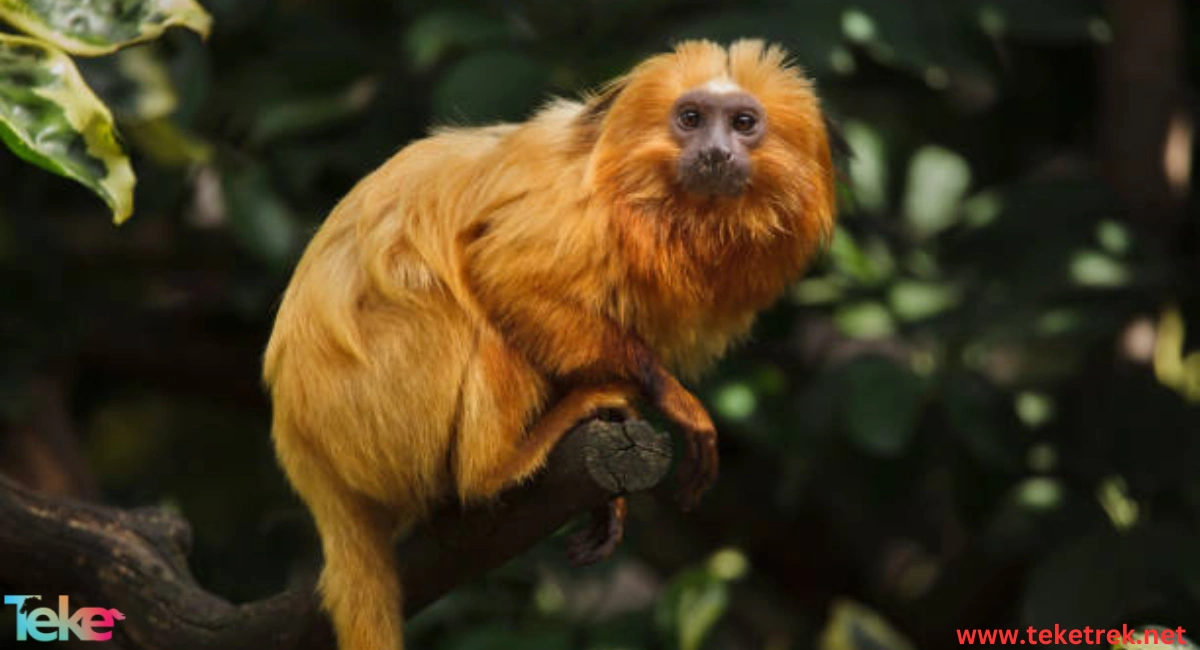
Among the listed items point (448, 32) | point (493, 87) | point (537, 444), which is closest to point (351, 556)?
point (537, 444)

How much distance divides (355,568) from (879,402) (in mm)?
1834

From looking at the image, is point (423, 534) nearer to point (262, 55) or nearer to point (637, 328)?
point (637, 328)

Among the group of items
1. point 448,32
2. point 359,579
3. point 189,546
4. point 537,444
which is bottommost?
point 189,546

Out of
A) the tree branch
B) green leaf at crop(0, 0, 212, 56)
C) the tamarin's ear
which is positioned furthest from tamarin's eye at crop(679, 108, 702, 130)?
A: green leaf at crop(0, 0, 212, 56)

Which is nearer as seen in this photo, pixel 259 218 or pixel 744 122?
pixel 744 122

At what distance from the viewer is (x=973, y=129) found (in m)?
5.93

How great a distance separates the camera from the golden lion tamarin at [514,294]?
329cm

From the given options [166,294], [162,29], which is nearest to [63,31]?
[162,29]

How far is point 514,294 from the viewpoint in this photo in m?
3.31

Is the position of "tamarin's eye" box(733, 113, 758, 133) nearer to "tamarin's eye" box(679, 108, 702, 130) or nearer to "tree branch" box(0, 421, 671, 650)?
"tamarin's eye" box(679, 108, 702, 130)

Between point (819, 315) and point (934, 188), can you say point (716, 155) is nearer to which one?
point (934, 188)

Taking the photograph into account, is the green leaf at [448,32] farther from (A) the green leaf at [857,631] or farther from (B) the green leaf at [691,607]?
(A) the green leaf at [857,631]

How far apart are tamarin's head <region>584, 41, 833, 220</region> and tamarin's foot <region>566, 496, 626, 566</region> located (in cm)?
62

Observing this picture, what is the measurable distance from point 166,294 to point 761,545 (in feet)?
7.47
